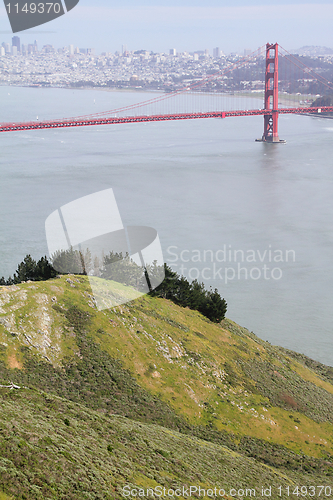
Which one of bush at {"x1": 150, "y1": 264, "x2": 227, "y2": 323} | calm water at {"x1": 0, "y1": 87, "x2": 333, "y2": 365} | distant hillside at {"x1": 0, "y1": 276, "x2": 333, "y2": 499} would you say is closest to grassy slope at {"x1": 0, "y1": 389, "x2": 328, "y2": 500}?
distant hillside at {"x1": 0, "y1": 276, "x2": 333, "y2": 499}

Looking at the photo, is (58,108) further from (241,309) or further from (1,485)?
(1,485)

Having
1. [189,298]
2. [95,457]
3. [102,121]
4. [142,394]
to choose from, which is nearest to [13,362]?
[142,394]

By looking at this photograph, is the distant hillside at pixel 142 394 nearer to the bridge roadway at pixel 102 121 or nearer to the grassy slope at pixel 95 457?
the grassy slope at pixel 95 457

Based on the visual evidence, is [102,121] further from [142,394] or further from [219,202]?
[142,394]

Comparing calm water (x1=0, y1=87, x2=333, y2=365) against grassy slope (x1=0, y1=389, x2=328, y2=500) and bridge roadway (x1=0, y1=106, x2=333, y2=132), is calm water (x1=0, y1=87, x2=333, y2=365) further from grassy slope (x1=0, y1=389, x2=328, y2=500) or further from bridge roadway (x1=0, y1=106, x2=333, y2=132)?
grassy slope (x1=0, y1=389, x2=328, y2=500)

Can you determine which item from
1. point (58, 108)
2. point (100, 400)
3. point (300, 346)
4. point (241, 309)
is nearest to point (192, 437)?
point (100, 400)
